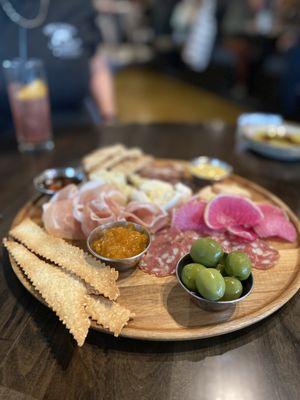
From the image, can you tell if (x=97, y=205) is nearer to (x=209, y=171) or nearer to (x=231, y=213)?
(x=231, y=213)

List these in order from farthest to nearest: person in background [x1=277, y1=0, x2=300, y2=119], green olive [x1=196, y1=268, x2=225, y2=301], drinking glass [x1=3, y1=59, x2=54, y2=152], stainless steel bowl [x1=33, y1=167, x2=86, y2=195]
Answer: person in background [x1=277, y1=0, x2=300, y2=119] < drinking glass [x1=3, y1=59, x2=54, y2=152] < stainless steel bowl [x1=33, y1=167, x2=86, y2=195] < green olive [x1=196, y1=268, x2=225, y2=301]

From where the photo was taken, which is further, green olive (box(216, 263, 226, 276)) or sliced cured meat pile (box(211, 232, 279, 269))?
sliced cured meat pile (box(211, 232, 279, 269))

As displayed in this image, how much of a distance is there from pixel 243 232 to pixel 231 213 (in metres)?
0.08

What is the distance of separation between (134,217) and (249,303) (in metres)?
0.46

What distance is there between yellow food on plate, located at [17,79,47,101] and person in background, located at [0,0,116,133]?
399 millimetres

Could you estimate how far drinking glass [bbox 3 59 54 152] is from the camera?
1728mm

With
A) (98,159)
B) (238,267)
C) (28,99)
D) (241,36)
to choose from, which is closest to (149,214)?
(238,267)

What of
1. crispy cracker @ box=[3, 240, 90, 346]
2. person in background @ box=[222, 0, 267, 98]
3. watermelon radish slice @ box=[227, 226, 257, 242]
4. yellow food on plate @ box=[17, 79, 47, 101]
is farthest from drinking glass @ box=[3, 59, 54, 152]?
person in background @ box=[222, 0, 267, 98]

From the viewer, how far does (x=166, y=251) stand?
1.11 metres

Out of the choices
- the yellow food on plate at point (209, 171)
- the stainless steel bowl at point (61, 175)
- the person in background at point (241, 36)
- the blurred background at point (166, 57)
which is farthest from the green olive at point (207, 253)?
the person in background at point (241, 36)

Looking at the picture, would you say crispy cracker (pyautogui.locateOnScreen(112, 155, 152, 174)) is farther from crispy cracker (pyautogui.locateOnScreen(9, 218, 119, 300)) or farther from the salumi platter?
the salumi platter

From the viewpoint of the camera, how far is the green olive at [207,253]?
93cm

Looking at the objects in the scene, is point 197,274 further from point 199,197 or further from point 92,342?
point 199,197

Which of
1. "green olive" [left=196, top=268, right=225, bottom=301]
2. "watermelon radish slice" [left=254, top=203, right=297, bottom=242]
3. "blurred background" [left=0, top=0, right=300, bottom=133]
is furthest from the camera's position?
"blurred background" [left=0, top=0, right=300, bottom=133]
